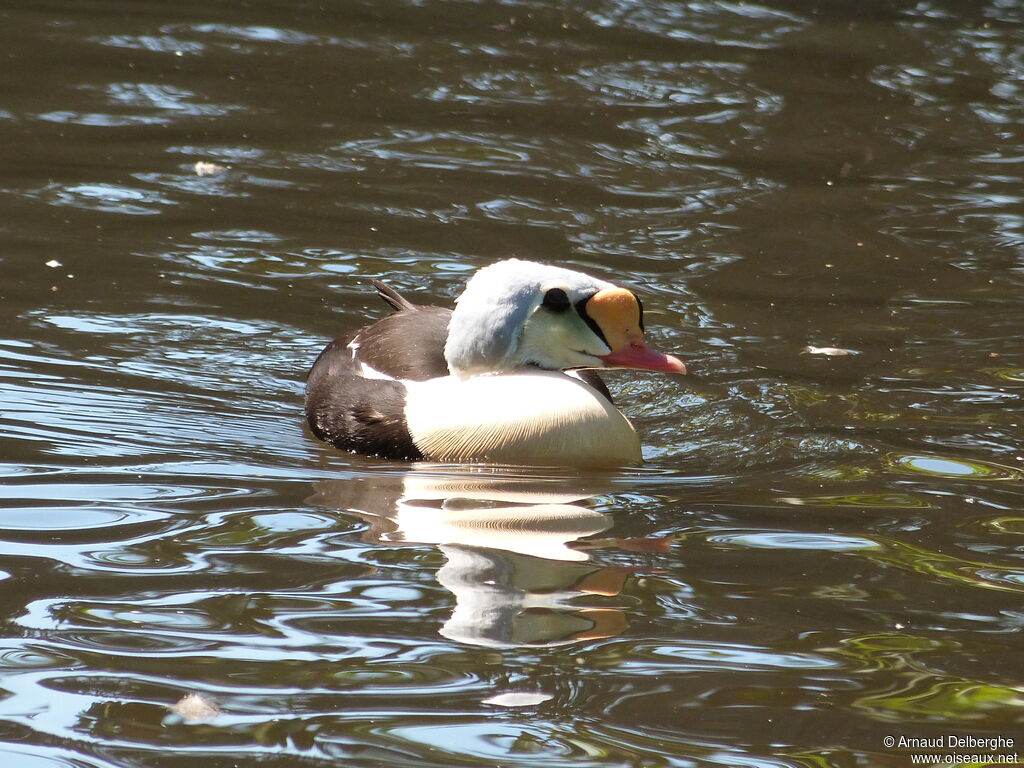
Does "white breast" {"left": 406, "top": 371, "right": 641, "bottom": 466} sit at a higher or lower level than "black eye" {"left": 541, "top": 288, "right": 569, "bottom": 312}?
lower

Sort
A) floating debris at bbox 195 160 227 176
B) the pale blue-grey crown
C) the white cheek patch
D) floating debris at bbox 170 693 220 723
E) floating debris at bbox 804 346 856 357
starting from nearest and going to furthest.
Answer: floating debris at bbox 170 693 220 723, the pale blue-grey crown, the white cheek patch, floating debris at bbox 804 346 856 357, floating debris at bbox 195 160 227 176

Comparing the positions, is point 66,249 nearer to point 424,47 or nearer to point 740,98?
point 424,47

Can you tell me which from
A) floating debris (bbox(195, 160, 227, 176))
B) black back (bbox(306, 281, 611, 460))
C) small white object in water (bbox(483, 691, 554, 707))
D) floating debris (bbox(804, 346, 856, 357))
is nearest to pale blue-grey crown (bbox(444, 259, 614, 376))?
black back (bbox(306, 281, 611, 460))

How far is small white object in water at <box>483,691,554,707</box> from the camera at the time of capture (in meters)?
3.23

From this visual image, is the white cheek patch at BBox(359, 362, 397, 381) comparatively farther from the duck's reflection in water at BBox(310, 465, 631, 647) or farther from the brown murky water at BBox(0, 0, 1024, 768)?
the duck's reflection in water at BBox(310, 465, 631, 647)

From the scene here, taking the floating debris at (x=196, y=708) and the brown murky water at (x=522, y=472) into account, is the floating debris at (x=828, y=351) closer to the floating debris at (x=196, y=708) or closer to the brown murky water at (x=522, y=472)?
the brown murky water at (x=522, y=472)

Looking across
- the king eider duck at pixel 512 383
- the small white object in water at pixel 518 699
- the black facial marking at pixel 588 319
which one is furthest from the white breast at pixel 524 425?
the small white object in water at pixel 518 699

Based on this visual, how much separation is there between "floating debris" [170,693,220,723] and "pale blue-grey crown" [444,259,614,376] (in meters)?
2.31

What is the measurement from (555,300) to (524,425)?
511 millimetres

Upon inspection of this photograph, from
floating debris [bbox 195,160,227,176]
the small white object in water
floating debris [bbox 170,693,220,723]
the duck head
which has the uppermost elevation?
floating debris [bbox 195,160,227,176]

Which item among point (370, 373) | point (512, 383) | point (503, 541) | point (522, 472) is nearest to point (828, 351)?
point (512, 383)

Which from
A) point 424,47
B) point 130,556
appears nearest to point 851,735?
point 130,556

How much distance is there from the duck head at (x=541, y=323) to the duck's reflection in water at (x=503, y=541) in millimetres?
520

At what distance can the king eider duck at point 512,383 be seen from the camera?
16.8 ft
